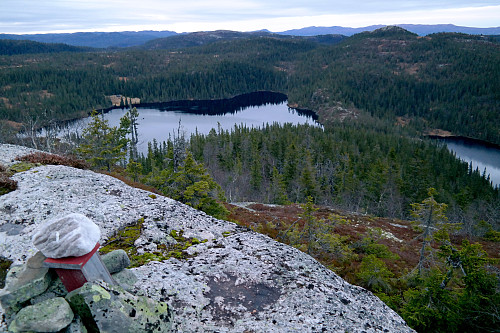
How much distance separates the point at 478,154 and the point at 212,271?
171365 mm

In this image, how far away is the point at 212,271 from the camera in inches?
382

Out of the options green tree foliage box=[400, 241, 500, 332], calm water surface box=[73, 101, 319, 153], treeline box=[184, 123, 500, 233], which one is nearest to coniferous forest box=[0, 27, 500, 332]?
green tree foliage box=[400, 241, 500, 332]

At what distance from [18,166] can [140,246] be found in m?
11.1

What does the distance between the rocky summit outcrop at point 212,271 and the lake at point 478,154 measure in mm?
128903

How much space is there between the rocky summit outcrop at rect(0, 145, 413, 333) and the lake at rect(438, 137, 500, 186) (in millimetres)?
128903

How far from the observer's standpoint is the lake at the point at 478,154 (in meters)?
117

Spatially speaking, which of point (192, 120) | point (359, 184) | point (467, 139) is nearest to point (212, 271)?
point (359, 184)

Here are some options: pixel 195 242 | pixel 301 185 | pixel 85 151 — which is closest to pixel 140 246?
pixel 195 242

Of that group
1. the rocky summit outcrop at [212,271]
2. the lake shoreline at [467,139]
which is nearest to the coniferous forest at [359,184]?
the lake shoreline at [467,139]

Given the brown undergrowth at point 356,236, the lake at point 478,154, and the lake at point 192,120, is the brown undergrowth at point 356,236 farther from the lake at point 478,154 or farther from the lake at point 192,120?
the lake at point 478,154

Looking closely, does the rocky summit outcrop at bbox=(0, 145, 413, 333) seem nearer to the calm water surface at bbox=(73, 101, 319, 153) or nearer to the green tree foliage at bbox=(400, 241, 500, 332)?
the green tree foliage at bbox=(400, 241, 500, 332)

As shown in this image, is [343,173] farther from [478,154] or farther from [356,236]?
[478,154]

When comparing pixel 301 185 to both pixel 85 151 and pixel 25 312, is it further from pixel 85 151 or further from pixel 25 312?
pixel 25 312

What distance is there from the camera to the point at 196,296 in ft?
27.6
